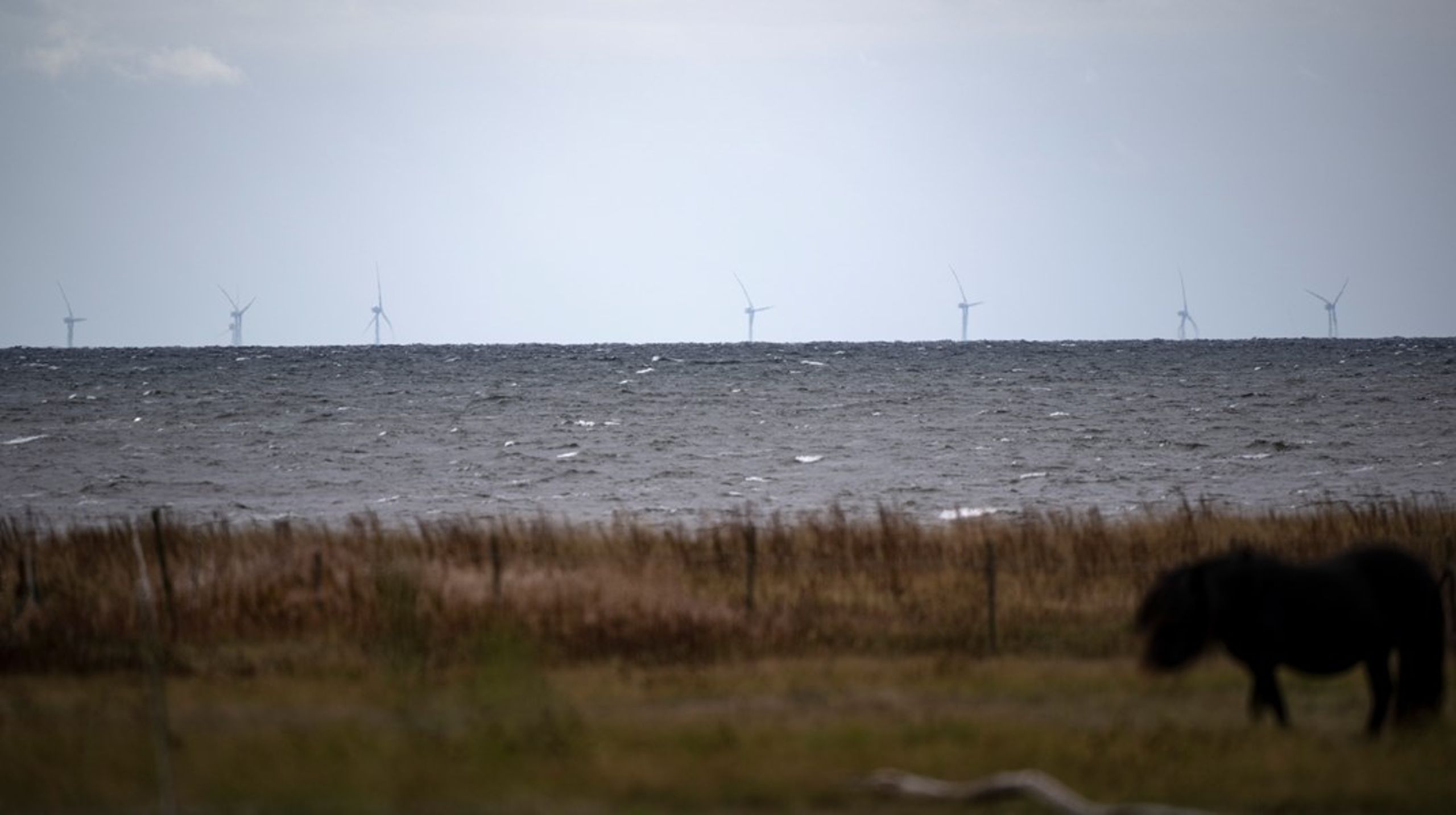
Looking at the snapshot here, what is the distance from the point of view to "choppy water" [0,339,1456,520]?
1865 inches

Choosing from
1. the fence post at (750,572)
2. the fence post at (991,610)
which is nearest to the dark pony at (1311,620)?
the fence post at (991,610)

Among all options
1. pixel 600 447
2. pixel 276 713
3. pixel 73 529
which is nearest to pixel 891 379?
pixel 600 447

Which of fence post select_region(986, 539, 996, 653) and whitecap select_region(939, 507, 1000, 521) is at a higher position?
fence post select_region(986, 539, 996, 653)

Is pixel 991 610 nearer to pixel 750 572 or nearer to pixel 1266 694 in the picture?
pixel 750 572

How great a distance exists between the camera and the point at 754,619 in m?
19.2

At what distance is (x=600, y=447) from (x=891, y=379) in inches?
1591

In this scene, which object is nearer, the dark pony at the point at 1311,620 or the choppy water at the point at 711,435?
the dark pony at the point at 1311,620

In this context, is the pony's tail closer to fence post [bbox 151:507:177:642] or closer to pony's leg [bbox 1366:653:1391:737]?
pony's leg [bbox 1366:653:1391:737]

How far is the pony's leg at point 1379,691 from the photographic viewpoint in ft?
40.6

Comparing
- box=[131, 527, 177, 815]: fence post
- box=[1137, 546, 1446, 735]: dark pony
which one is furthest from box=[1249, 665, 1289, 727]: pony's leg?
box=[131, 527, 177, 815]: fence post

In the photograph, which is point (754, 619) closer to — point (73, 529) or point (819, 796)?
point (819, 796)

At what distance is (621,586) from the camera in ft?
66.5

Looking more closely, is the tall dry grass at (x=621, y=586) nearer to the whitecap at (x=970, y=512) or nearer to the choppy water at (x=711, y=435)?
the whitecap at (x=970, y=512)

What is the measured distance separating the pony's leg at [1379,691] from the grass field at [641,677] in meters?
0.19
